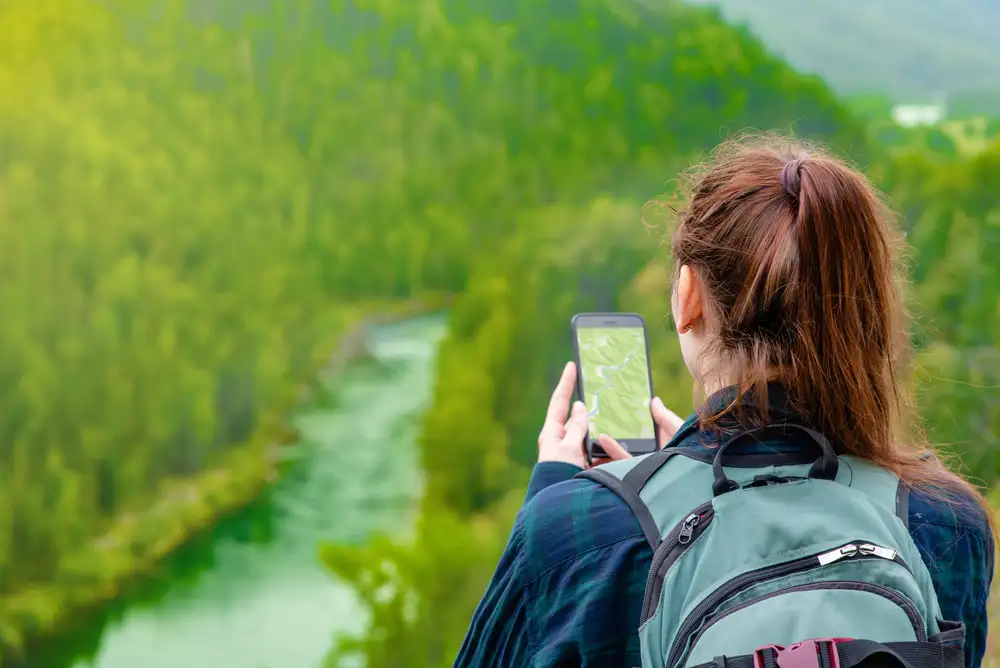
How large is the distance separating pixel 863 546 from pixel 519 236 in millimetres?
2519

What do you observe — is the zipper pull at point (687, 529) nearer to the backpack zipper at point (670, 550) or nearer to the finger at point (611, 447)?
the backpack zipper at point (670, 550)

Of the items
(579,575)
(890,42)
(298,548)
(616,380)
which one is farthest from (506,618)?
(890,42)


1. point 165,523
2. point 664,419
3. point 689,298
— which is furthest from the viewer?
point 165,523

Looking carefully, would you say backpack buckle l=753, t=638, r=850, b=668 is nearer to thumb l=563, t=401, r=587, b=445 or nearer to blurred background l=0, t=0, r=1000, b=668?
thumb l=563, t=401, r=587, b=445

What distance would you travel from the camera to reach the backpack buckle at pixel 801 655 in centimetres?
46

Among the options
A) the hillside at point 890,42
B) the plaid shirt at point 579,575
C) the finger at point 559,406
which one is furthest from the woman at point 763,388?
the hillside at point 890,42

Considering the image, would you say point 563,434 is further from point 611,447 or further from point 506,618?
point 506,618

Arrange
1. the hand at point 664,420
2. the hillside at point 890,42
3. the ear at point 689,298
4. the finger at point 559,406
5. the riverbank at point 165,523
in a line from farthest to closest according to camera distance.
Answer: the hillside at point 890,42
the riverbank at point 165,523
the hand at point 664,420
the finger at point 559,406
the ear at point 689,298

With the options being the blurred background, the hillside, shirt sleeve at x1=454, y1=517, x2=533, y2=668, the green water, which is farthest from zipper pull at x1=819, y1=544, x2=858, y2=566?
the hillside

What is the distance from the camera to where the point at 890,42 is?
3.47 m

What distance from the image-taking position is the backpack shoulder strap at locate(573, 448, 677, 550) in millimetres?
513

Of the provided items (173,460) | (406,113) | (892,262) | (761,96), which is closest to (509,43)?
(406,113)

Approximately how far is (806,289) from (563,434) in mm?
233

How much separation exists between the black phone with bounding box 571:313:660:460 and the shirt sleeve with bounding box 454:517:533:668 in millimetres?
279
